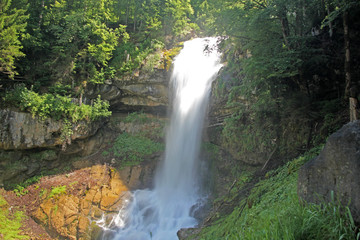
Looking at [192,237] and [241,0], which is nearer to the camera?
[192,237]

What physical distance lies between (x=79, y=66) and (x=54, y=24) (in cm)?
306

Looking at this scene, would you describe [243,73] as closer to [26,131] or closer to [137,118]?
[137,118]

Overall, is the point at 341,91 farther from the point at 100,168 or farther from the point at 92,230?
the point at 100,168

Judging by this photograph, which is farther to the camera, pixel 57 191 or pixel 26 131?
pixel 26 131

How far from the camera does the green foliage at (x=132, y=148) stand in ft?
42.9

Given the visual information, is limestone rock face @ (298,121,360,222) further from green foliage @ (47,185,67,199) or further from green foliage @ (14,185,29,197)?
green foliage @ (14,185,29,197)

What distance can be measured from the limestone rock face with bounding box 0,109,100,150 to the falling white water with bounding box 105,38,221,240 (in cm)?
533

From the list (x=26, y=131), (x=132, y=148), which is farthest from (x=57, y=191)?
(x=132, y=148)

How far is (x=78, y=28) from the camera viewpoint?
12.4m

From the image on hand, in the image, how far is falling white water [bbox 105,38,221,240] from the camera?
9.27 metres

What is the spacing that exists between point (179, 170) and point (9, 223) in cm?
760

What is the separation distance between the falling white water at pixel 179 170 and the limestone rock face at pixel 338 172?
705 cm

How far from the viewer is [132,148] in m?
13.6

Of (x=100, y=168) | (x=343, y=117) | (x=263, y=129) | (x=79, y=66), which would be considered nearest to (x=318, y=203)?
(x=343, y=117)
